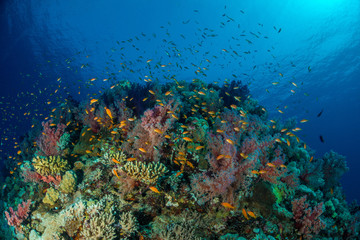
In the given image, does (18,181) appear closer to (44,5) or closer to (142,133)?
(142,133)

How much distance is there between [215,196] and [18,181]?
906 centimetres

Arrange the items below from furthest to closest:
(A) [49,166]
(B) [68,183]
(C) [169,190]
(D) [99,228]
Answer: (A) [49,166] < (B) [68,183] < (C) [169,190] < (D) [99,228]

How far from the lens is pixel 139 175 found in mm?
4449

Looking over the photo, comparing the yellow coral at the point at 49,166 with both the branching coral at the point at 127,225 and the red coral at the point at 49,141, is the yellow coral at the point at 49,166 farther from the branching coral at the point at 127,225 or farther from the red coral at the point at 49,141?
the branching coral at the point at 127,225

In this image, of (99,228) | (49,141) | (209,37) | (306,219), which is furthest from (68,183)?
(209,37)

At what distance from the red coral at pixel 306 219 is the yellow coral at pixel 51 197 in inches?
256

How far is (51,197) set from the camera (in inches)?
204

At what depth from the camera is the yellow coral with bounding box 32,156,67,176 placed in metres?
5.67

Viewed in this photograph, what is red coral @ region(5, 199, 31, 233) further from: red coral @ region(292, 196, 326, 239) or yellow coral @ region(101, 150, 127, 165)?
red coral @ region(292, 196, 326, 239)

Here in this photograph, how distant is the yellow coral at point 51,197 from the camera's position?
516 cm

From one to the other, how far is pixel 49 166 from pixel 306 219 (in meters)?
7.44

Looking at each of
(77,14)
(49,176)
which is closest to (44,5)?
(77,14)

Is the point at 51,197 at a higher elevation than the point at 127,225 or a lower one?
lower

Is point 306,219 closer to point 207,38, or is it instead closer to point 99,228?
point 99,228
